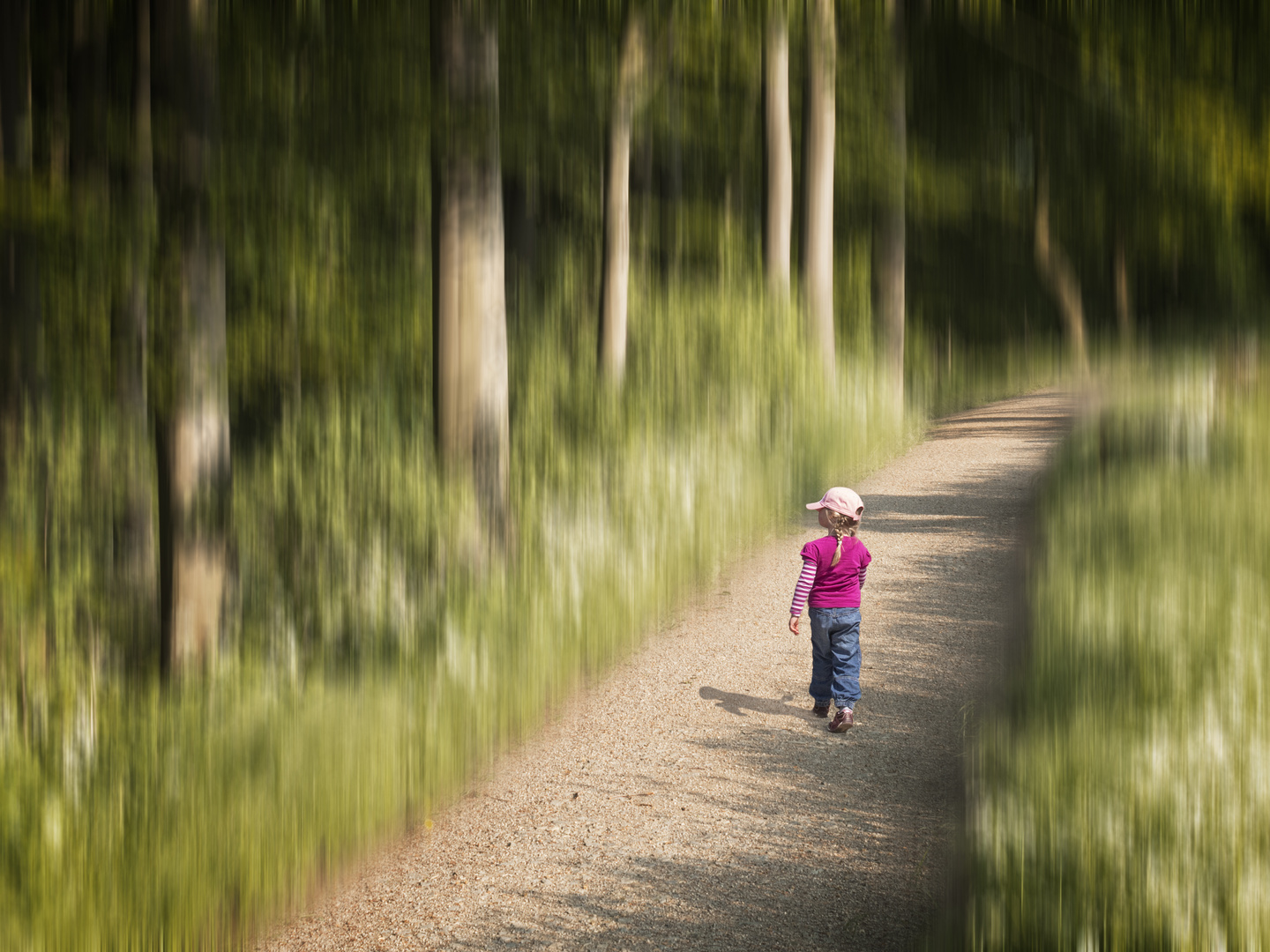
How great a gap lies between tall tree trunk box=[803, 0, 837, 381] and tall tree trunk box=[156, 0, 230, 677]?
8.47 metres

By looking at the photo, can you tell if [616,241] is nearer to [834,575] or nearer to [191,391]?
[191,391]

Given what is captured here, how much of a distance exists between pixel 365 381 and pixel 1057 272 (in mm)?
21297

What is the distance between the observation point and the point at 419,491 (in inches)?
300

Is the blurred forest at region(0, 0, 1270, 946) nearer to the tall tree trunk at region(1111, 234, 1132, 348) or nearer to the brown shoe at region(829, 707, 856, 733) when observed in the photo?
the brown shoe at region(829, 707, 856, 733)

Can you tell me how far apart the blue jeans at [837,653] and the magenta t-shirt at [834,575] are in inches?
1.9

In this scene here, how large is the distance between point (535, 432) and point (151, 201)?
3.46m

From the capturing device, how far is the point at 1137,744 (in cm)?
434

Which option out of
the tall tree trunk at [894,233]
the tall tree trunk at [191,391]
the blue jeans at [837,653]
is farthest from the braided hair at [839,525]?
the tall tree trunk at [894,233]

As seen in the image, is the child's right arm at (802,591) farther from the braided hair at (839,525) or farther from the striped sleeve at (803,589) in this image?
the braided hair at (839,525)

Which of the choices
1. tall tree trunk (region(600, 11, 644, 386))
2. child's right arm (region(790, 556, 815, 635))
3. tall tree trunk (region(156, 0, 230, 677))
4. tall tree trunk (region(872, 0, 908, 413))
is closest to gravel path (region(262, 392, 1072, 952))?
child's right arm (region(790, 556, 815, 635))

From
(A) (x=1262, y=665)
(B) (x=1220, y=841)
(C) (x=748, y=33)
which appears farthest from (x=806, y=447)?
(B) (x=1220, y=841)

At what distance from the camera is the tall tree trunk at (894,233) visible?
16984 millimetres

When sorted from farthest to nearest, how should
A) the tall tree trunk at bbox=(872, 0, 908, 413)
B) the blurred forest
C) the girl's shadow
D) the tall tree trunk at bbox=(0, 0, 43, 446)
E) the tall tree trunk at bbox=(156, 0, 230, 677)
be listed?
the tall tree trunk at bbox=(872, 0, 908, 413), the tall tree trunk at bbox=(0, 0, 43, 446), the tall tree trunk at bbox=(156, 0, 230, 677), the girl's shadow, the blurred forest

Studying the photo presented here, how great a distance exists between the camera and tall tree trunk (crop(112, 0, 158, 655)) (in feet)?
25.4
